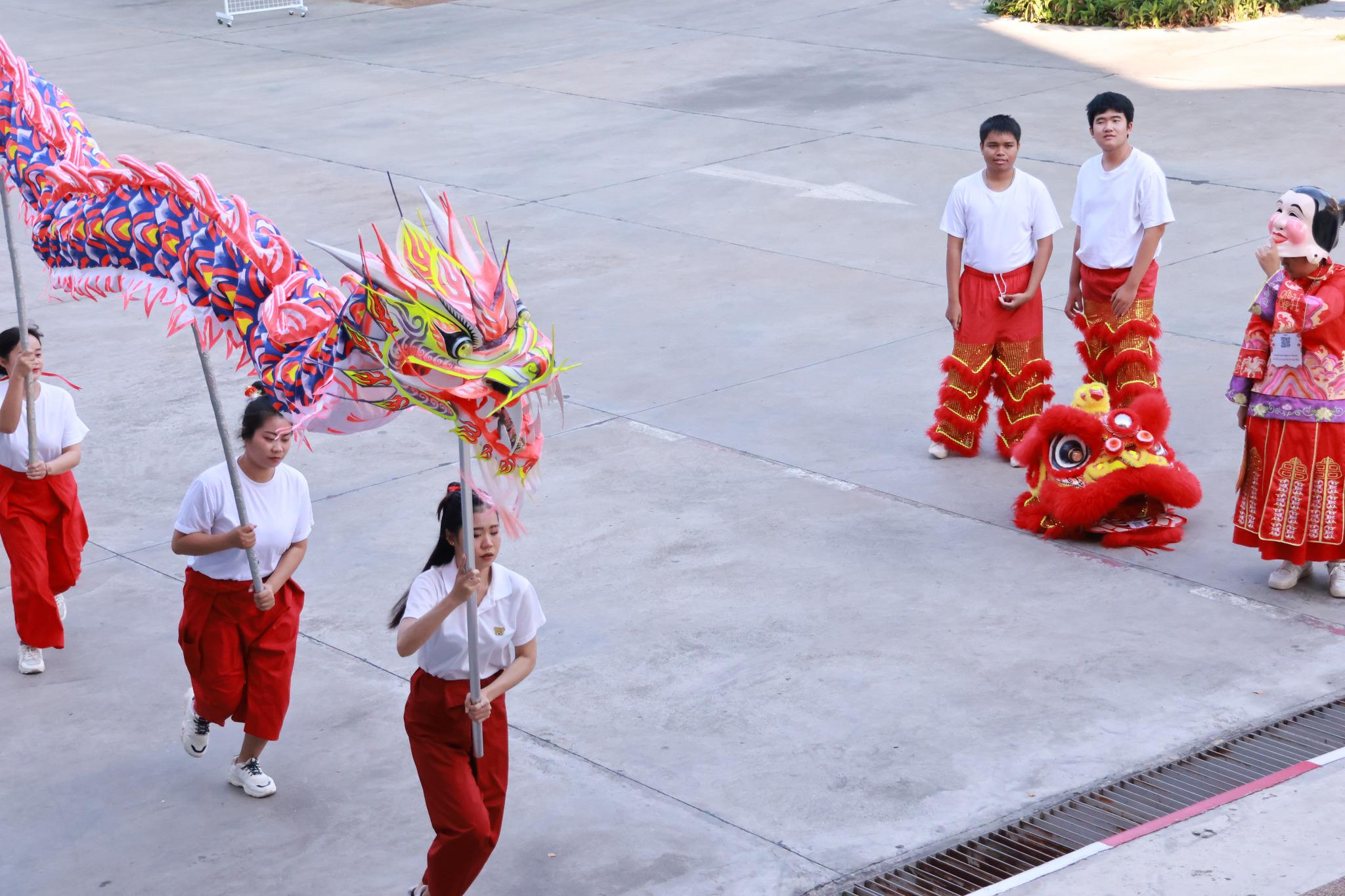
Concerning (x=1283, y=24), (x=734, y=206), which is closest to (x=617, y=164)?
(x=734, y=206)

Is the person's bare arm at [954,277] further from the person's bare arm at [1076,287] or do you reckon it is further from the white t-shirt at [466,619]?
the white t-shirt at [466,619]

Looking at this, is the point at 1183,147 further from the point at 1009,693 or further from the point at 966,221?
the point at 1009,693

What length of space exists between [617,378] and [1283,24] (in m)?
12.3

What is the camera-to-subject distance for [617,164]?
46.1 feet

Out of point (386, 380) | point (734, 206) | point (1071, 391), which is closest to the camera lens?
point (386, 380)

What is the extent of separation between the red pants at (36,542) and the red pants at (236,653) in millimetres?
1267

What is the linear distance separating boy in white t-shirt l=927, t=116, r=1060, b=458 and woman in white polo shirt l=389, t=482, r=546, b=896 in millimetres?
3964

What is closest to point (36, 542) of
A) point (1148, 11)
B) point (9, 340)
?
point (9, 340)

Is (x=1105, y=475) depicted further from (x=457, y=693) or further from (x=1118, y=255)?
(x=457, y=693)

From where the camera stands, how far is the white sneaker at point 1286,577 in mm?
6664

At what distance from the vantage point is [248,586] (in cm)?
531

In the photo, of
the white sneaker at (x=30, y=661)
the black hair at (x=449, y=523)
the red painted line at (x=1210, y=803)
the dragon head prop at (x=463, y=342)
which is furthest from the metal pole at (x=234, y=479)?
the red painted line at (x=1210, y=803)

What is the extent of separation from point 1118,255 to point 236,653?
4.56 metres

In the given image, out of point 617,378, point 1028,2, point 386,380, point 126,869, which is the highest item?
point 1028,2
